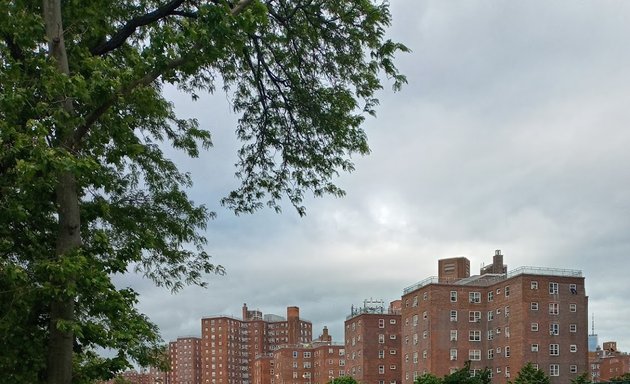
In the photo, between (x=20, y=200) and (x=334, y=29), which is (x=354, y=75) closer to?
(x=334, y=29)

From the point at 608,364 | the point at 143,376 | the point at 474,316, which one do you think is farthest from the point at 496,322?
the point at 143,376

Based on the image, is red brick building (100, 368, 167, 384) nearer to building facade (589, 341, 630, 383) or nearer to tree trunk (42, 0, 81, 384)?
tree trunk (42, 0, 81, 384)

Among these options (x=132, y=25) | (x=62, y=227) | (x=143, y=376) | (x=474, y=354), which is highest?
(x=132, y=25)

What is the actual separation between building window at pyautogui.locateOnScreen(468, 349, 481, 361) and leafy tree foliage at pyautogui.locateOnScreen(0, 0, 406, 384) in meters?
80.5

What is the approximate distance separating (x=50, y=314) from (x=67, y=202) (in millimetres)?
1469

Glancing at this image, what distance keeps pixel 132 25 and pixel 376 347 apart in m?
106

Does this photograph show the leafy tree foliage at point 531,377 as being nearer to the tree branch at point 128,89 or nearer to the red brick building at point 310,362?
the tree branch at point 128,89

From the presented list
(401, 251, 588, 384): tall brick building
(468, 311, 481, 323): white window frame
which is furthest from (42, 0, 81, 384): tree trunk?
(468, 311, 481, 323): white window frame

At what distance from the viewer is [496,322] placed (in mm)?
87500

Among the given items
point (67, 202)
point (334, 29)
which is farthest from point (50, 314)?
point (334, 29)

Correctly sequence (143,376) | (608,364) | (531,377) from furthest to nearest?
1. (608,364)
2. (531,377)
3. (143,376)

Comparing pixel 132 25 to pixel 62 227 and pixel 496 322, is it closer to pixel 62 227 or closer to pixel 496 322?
pixel 62 227

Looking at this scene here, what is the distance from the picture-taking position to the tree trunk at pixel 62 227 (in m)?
8.41

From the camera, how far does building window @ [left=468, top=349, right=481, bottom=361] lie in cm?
8800
